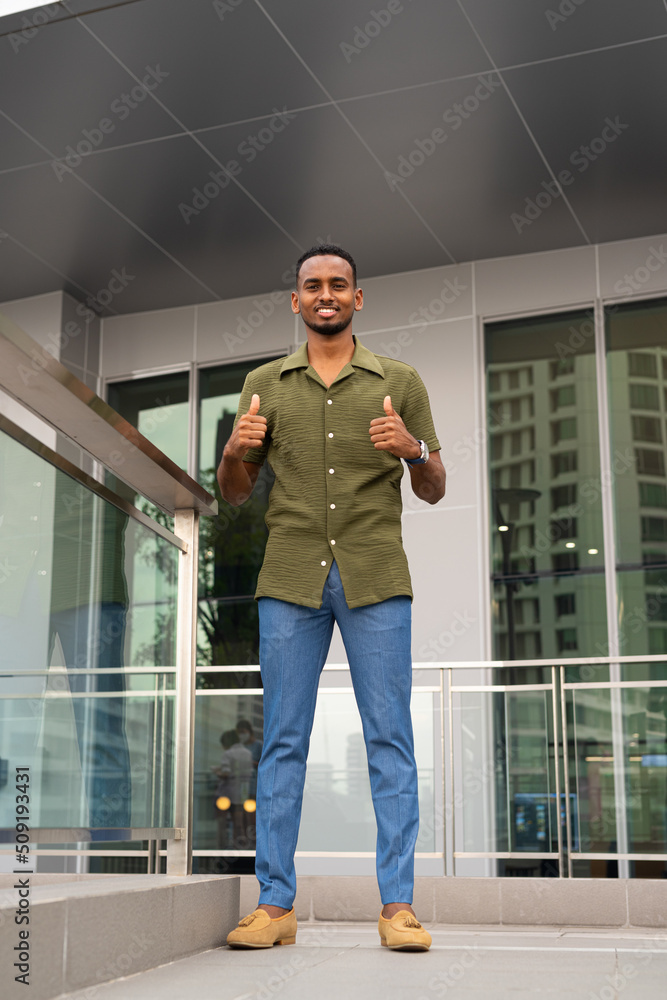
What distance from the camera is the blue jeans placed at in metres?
2.36

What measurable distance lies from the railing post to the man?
0.37 m

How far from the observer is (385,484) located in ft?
8.36

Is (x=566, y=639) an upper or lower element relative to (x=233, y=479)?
lower

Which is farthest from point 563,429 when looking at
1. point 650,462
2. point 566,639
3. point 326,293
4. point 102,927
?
point 102,927

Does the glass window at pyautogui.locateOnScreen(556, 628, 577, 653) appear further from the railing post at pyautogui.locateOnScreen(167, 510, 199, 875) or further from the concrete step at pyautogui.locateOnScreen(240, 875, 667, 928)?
the railing post at pyautogui.locateOnScreen(167, 510, 199, 875)

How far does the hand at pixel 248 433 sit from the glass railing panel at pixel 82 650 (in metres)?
0.33

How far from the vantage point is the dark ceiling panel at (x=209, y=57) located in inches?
207

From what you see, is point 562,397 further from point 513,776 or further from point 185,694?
point 185,694

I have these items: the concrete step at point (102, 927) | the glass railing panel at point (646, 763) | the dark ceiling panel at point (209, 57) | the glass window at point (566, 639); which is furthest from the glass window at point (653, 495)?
the concrete step at point (102, 927)

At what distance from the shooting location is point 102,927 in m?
1.84

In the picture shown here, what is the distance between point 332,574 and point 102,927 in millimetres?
936

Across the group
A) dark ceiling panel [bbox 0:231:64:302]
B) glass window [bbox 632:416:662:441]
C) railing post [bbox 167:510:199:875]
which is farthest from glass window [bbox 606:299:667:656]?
railing post [bbox 167:510:199:875]

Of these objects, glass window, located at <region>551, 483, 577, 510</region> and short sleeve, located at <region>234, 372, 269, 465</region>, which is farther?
glass window, located at <region>551, 483, 577, 510</region>

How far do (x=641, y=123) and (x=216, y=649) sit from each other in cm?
444
